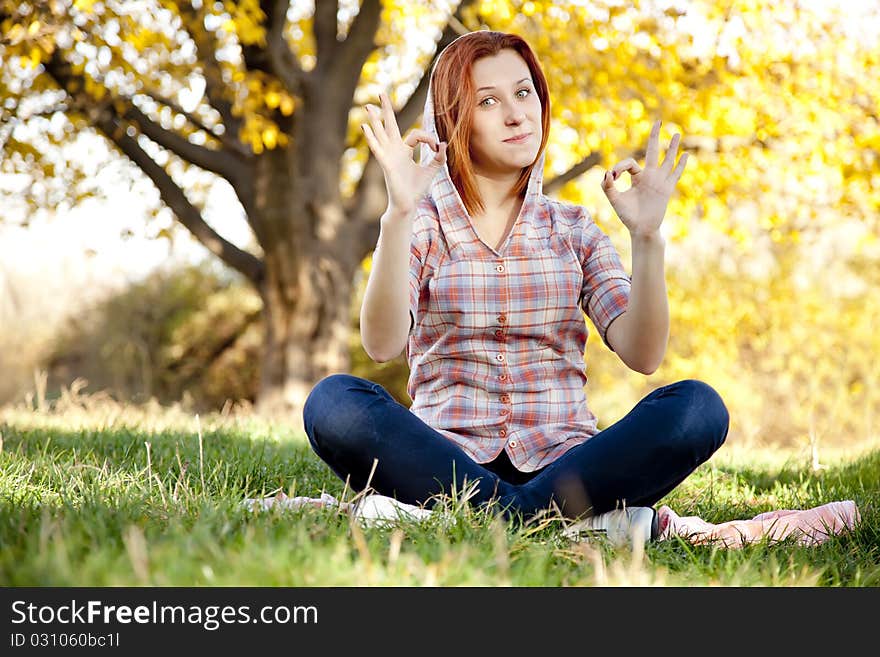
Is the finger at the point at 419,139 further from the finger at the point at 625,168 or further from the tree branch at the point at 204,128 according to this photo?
the tree branch at the point at 204,128

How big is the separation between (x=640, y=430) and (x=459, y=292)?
61 centimetres

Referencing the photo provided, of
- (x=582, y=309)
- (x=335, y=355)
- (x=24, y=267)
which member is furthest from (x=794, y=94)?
(x=24, y=267)

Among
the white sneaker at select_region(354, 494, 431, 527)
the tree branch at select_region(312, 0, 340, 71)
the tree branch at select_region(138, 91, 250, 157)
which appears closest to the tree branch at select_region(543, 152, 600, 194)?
the tree branch at select_region(312, 0, 340, 71)

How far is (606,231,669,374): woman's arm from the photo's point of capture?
2.23 m

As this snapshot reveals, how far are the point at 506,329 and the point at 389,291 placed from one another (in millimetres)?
379

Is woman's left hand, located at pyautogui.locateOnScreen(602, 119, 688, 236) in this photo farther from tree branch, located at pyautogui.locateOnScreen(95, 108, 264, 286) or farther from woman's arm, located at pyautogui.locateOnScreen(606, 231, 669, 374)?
tree branch, located at pyautogui.locateOnScreen(95, 108, 264, 286)

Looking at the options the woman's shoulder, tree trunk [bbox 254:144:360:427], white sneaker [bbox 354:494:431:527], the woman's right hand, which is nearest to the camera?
white sneaker [bbox 354:494:431:527]

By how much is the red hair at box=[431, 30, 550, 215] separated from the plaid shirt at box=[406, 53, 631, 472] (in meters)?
0.06

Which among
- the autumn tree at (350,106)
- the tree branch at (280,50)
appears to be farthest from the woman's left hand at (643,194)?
the tree branch at (280,50)

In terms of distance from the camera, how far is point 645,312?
230 cm

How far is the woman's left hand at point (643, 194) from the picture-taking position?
223cm

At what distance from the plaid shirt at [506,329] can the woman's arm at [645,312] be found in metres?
0.14
